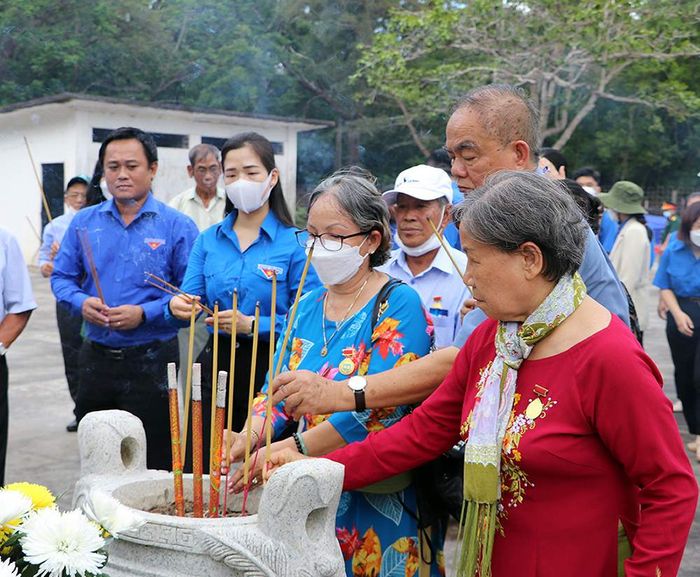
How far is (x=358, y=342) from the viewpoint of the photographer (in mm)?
2559

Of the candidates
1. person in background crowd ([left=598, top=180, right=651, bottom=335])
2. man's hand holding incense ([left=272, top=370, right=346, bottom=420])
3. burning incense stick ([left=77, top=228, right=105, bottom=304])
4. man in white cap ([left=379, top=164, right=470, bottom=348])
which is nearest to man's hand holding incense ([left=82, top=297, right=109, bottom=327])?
burning incense stick ([left=77, top=228, right=105, bottom=304])

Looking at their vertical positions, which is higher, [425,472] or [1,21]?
[1,21]

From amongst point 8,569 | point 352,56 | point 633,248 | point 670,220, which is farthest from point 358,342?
point 670,220

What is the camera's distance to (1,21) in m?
13.7

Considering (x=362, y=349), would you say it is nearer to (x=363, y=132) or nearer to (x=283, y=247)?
(x=283, y=247)

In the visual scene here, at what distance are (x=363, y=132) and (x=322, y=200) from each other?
1751cm

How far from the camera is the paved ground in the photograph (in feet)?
17.3

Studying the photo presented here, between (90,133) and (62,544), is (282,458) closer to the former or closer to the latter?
(62,544)

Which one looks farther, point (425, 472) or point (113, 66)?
point (113, 66)

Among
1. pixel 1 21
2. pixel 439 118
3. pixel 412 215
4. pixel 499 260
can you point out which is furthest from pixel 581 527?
A: pixel 439 118

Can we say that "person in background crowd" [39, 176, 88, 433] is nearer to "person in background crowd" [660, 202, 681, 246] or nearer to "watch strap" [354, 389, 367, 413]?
"watch strap" [354, 389, 367, 413]

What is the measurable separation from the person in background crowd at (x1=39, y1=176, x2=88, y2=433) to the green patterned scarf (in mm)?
3827

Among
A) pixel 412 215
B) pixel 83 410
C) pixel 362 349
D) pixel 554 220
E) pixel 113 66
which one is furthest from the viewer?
pixel 113 66

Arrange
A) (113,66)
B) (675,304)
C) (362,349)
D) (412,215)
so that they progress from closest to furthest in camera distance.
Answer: (362,349) → (412,215) → (675,304) → (113,66)
